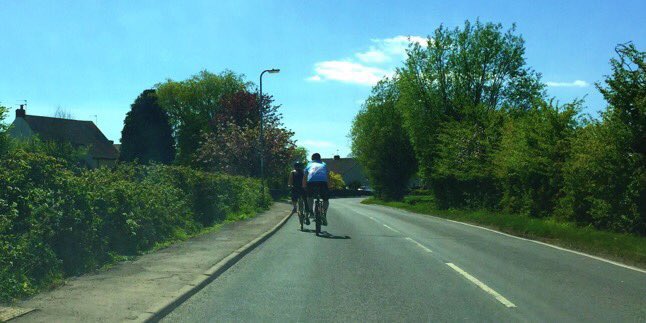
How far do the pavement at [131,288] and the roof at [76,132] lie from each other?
5673 cm

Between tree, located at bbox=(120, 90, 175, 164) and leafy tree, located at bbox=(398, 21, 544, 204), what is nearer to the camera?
A: leafy tree, located at bbox=(398, 21, 544, 204)

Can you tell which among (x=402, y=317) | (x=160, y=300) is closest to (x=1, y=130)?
(x=160, y=300)

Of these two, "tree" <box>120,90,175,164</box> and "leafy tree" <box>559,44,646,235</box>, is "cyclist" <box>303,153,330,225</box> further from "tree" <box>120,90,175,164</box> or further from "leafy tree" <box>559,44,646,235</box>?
"tree" <box>120,90,175,164</box>

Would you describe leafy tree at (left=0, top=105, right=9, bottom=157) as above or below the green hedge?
above

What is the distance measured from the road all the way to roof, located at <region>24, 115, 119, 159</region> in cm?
5768

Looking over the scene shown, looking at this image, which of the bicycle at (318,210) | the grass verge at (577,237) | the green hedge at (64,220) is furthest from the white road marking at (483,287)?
the green hedge at (64,220)

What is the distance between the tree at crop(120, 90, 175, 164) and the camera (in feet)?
227

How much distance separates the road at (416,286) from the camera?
715cm

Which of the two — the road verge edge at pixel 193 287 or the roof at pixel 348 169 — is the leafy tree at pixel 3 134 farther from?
the roof at pixel 348 169

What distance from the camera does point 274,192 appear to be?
53219 mm

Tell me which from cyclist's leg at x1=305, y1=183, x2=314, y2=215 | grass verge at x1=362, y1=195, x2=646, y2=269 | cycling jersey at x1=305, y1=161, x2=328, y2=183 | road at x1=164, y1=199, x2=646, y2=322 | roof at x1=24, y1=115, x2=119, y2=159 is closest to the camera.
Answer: road at x1=164, y1=199, x2=646, y2=322

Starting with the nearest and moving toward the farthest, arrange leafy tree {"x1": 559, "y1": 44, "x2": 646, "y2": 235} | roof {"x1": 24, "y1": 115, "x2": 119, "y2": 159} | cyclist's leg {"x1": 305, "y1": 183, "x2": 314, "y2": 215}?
1. leafy tree {"x1": 559, "y1": 44, "x2": 646, "y2": 235}
2. cyclist's leg {"x1": 305, "y1": 183, "x2": 314, "y2": 215}
3. roof {"x1": 24, "y1": 115, "x2": 119, "y2": 159}

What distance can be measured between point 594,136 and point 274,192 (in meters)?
38.6

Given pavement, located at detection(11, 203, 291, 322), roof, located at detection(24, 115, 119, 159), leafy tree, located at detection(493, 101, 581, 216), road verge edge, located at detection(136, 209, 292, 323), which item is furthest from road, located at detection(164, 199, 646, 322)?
roof, located at detection(24, 115, 119, 159)
